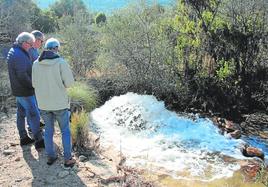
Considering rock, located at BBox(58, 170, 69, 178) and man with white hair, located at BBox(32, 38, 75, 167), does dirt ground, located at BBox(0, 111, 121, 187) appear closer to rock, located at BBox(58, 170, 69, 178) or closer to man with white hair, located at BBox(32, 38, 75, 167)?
rock, located at BBox(58, 170, 69, 178)

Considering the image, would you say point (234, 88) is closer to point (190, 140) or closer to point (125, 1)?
point (190, 140)

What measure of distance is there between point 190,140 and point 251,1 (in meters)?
4.05

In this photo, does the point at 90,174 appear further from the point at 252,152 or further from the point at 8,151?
the point at 252,152

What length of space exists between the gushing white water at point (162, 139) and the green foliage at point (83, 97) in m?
0.27

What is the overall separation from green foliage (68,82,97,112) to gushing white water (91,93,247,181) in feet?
0.89

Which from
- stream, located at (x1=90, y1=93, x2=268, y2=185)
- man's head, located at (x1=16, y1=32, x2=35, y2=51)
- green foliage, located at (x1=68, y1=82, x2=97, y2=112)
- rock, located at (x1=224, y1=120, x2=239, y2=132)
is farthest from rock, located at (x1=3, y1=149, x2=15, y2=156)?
rock, located at (x1=224, y1=120, x2=239, y2=132)

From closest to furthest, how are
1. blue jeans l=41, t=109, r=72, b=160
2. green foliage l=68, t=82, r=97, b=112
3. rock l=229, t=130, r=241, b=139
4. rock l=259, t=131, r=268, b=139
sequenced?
blue jeans l=41, t=109, r=72, b=160 → rock l=229, t=130, r=241, b=139 → rock l=259, t=131, r=268, b=139 → green foliage l=68, t=82, r=97, b=112

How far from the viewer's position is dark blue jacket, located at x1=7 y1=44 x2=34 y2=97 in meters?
6.21

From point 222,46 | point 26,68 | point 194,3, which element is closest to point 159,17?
point 194,3

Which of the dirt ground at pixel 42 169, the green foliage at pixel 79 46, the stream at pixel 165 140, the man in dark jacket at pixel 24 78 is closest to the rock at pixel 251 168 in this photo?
the stream at pixel 165 140

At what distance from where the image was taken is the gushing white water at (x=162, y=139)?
7648 millimetres

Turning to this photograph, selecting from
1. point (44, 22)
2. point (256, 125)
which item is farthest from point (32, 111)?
point (44, 22)

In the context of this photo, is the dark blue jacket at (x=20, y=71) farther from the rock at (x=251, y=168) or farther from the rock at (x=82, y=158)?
the rock at (x=251, y=168)

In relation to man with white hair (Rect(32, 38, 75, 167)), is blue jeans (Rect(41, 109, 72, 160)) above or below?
below
